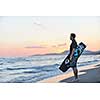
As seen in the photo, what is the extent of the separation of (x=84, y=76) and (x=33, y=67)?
453 millimetres

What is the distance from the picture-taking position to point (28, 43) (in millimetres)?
1871

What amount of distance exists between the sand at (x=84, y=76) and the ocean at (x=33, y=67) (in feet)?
0.11

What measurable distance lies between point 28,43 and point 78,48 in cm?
44

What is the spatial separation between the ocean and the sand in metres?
0.03

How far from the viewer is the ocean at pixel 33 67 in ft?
6.12

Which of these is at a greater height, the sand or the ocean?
the ocean

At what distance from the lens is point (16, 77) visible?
→ 1.88m

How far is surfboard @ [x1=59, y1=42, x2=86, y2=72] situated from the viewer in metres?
1.86

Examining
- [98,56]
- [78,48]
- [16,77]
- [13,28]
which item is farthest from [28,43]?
[98,56]
